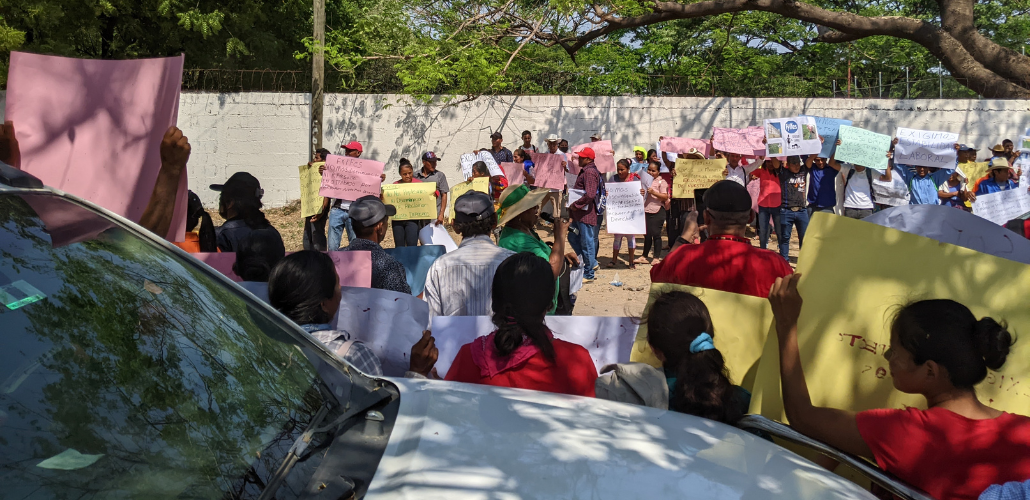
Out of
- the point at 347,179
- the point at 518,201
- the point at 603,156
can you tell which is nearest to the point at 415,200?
the point at 347,179

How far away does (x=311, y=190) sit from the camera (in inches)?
394

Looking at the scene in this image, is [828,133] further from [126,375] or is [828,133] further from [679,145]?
[126,375]

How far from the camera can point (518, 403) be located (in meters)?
2.28

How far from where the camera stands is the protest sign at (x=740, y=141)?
1215 centimetres

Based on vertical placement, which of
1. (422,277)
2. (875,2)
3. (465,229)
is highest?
(875,2)

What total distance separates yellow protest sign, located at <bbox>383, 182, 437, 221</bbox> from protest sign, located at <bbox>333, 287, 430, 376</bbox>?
565cm

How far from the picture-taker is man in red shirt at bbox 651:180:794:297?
359 cm

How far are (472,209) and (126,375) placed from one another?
3.06 m

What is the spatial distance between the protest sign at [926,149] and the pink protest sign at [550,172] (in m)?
4.88

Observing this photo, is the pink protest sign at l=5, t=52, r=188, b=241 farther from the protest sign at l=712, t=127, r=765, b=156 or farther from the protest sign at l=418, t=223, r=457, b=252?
the protest sign at l=712, t=127, r=765, b=156

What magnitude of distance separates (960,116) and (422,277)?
13928 millimetres

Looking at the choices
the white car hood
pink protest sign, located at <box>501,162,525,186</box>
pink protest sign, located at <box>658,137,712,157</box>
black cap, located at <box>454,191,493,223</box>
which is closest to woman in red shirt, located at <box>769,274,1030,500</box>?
the white car hood

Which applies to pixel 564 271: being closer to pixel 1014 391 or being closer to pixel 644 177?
pixel 1014 391

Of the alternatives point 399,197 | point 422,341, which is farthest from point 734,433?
point 399,197
